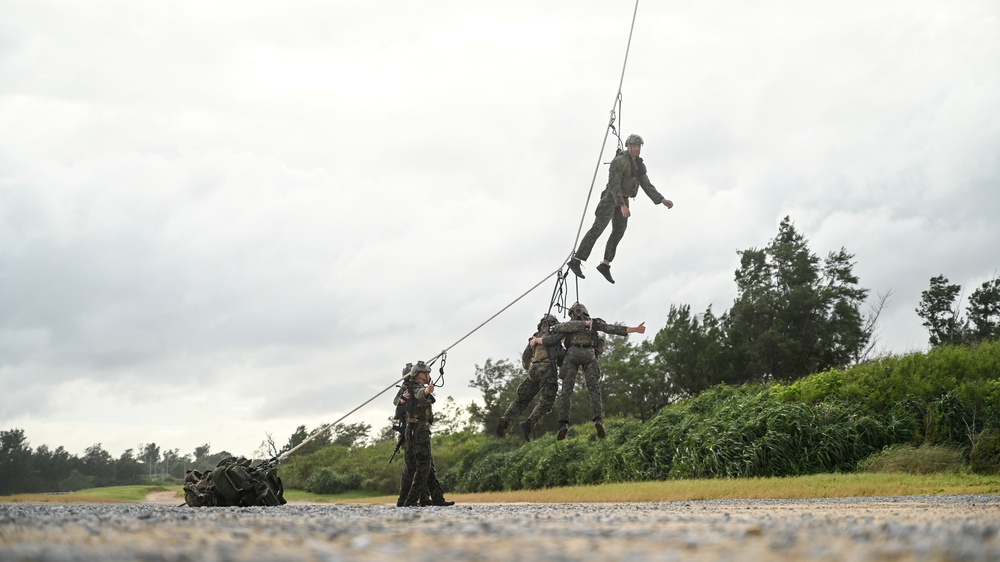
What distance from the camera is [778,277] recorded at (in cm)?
3431

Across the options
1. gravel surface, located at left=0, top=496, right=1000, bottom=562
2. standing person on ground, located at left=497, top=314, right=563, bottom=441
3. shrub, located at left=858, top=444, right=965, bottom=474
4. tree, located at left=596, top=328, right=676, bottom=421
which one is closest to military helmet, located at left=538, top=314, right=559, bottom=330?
standing person on ground, located at left=497, top=314, right=563, bottom=441

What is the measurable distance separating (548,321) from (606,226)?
1783 millimetres

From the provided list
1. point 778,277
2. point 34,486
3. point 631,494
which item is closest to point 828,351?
point 778,277

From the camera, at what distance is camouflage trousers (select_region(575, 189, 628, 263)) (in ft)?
42.3

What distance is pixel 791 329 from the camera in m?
32.5

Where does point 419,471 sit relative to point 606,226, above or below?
below

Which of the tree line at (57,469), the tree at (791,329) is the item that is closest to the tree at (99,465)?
the tree line at (57,469)

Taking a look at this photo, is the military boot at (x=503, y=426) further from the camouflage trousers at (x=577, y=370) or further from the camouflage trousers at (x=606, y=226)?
the camouflage trousers at (x=606, y=226)

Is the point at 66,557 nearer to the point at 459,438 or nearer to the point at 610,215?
the point at 610,215

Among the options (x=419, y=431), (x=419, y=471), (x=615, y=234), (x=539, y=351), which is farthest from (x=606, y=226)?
(x=419, y=471)

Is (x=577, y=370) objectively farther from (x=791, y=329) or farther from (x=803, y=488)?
(x=791, y=329)

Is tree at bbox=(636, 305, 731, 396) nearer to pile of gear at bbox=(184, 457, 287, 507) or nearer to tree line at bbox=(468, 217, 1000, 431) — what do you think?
tree line at bbox=(468, 217, 1000, 431)

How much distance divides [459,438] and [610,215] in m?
27.3

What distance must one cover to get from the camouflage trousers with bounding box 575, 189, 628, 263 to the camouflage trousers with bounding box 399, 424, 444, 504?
405 cm
